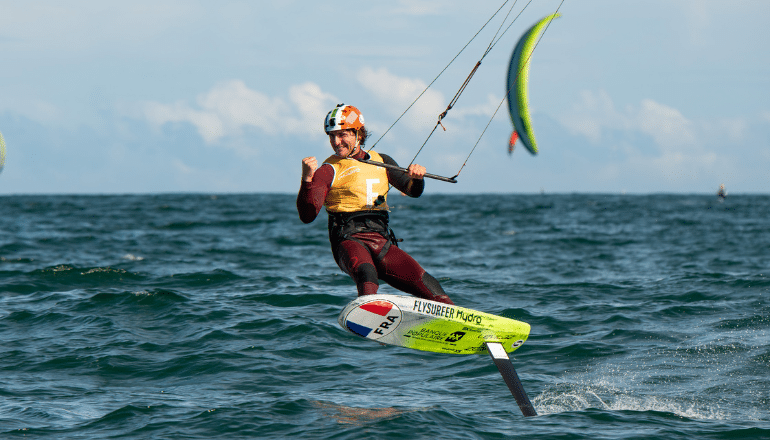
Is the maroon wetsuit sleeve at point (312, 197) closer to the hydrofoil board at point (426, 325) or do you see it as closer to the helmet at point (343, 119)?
the helmet at point (343, 119)

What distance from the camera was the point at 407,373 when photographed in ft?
26.6

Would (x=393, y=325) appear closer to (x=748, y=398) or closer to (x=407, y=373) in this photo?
(x=407, y=373)

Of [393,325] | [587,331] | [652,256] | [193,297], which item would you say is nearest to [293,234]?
[652,256]

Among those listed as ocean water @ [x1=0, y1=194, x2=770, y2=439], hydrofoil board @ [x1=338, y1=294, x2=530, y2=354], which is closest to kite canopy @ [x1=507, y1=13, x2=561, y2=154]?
ocean water @ [x1=0, y1=194, x2=770, y2=439]

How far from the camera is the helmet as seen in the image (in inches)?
262

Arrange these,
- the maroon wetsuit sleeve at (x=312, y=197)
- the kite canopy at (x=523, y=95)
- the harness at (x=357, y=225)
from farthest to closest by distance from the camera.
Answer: the kite canopy at (x=523, y=95)
the harness at (x=357, y=225)
the maroon wetsuit sleeve at (x=312, y=197)

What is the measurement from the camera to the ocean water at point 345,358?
6301mm

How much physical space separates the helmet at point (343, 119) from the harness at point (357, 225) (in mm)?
825

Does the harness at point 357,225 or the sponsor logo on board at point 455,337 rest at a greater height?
the harness at point 357,225

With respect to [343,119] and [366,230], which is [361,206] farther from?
[343,119]

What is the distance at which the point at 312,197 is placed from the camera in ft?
20.6

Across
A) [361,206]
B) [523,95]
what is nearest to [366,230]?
[361,206]

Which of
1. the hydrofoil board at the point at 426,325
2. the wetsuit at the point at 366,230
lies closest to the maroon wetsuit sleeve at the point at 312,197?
the wetsuit at the point at 366,230

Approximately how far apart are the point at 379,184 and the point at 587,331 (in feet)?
15.9
